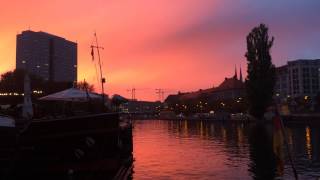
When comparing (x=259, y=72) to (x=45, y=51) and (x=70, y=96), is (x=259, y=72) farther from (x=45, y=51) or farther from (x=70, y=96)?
(x=70, y=96)

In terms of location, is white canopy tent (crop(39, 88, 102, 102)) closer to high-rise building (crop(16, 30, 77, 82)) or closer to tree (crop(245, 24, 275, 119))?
high-rise building (crop(16, 30, 77, 82))

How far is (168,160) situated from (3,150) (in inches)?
560

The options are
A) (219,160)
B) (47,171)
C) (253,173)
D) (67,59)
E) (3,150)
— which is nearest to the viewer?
(3,150)

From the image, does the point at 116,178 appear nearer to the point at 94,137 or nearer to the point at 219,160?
the point at 94,137

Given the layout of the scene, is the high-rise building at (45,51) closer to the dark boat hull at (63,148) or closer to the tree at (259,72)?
the tree at (259,72)

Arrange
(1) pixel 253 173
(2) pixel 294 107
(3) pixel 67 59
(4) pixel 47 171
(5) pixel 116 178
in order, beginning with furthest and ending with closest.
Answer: (2) pixel 294 107
(3) pixel 67 59
(1) pixel 253 173
(4) pixel 47 171
(5) pixel 116 178

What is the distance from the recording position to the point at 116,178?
64.7ft

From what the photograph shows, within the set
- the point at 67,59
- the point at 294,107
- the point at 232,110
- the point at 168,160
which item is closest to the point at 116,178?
the point at 168,160

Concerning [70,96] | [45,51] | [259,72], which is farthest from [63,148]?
[259,72]

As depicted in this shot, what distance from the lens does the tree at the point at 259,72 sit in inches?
3430

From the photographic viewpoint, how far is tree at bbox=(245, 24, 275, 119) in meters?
87.1

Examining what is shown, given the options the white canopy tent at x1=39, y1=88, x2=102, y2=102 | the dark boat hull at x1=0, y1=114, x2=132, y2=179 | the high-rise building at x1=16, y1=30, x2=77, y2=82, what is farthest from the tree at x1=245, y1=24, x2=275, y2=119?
the dark boat hull at x1=0, y1=114, x2=132, y2=179

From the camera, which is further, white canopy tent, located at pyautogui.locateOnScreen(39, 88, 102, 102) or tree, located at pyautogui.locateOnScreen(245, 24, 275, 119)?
tree, located at pyautogui.locateOnScreen(245, 24, 275, 119)

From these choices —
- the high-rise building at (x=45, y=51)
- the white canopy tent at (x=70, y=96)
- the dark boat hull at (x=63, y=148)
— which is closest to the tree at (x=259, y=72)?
the high-rise building at (x=45, y=51)
